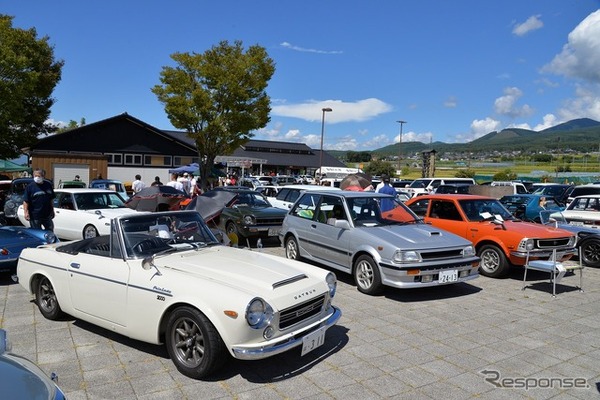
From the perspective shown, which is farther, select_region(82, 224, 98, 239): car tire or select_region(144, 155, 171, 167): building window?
select_region(144, 155, 171, 167): building window

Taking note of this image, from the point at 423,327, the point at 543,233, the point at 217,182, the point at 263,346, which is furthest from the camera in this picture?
the point at 217,182

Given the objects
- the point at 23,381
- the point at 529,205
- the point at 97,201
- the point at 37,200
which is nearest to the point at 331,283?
the point at 23,381

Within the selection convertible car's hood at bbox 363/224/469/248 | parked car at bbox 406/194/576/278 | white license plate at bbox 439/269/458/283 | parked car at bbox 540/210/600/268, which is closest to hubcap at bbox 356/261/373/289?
convertible car's hood at bbox 363/224/469/248

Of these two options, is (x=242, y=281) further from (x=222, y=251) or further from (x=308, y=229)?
(x=308, y=229)

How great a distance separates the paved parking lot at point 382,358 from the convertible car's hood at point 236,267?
82 centimetres

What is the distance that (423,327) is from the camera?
5.33 metres

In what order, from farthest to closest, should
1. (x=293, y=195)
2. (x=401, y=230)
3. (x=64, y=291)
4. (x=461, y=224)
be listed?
1. (x=293, y=195)
2. (x=461, y=224)
3. (x=401, y=230)
4. (x=64, y=291)

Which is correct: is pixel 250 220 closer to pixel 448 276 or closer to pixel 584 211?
pixel 448 276

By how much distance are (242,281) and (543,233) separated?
21.1ft

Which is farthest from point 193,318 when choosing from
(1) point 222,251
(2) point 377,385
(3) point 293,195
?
(3) point 293,195

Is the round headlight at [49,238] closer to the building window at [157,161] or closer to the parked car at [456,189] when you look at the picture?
the parked car at [456,189]

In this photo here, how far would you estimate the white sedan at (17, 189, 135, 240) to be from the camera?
1009cm

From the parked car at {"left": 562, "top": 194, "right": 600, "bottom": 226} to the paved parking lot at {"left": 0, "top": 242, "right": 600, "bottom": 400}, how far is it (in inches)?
167

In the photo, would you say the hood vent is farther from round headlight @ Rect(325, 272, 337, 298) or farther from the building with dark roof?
the building with dark roof
